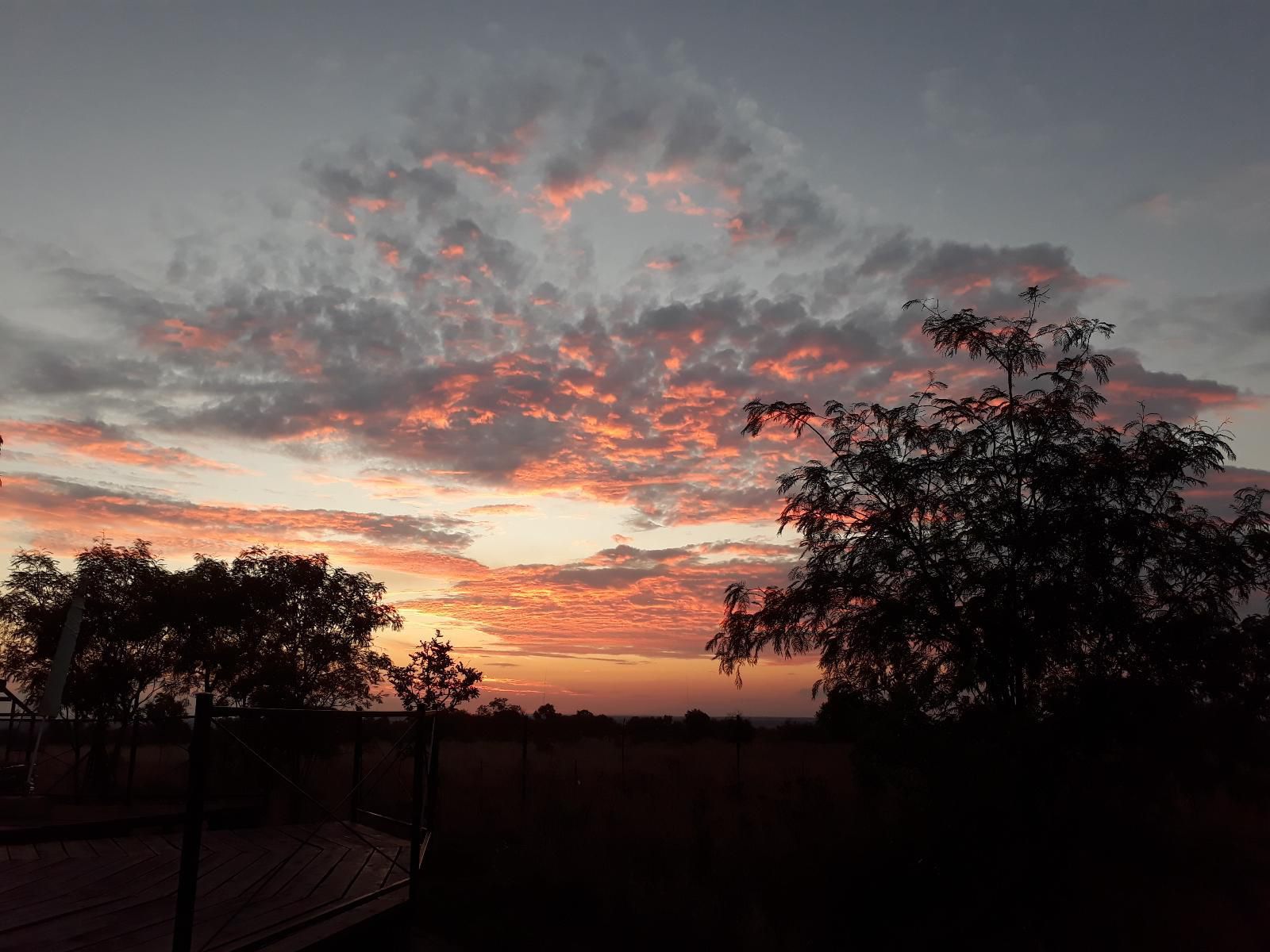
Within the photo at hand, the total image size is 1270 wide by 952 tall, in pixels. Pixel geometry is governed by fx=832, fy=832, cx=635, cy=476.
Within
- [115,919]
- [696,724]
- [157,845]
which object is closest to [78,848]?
[157,845]

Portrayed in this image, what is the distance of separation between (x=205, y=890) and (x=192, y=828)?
2826 mm

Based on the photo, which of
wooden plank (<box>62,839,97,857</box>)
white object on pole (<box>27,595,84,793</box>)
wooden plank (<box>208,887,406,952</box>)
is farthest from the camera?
white object on pole (<box>27,595,84,793</box>)

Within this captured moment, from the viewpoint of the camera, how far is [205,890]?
750 centimetres

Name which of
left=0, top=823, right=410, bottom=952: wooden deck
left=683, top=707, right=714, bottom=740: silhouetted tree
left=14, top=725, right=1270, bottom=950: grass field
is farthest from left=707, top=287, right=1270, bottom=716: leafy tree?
left=683, top=707, right=714, bottom=740: silhouetted tree

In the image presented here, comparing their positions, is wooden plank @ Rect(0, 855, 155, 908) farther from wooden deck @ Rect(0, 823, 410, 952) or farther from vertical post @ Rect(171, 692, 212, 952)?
vertical post @ Rect(171, 692, 212, 952)

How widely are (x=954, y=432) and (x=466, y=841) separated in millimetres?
11649

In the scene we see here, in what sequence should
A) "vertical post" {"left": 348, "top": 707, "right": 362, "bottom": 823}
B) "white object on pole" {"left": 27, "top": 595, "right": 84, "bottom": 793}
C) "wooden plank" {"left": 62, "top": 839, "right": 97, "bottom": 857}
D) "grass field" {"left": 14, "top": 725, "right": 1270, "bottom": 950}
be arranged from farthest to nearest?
1. "white object on pole" {"left": 27, "top": 595, "right": 84, "bottom": 793}
2. "grass field" {"left": 14, "top": 725, "right": 1270, "bottom": 950}
3. "vertical post" {"left": 348, "top": 707, "right": 362, "bottom": 823}
4. "wooden plank" {"left": 62, "top": 839, "right": 97, "bottom": 857}

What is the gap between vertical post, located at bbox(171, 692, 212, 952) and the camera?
5.29 metres

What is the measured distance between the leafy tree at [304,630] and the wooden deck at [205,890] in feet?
24.6

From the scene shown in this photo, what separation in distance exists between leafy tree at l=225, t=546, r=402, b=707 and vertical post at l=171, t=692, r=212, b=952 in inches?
508

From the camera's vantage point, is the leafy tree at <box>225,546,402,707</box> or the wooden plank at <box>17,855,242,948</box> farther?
the leafy tree at <box>225,546,402,707</box>

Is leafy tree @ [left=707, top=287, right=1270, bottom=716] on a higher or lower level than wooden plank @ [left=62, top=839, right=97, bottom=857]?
higher

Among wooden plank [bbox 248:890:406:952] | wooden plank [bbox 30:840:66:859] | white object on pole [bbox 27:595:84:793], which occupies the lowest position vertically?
wooden plank [bbox 248:890:406:952]

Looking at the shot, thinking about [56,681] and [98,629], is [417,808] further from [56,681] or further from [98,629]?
[98,629]
